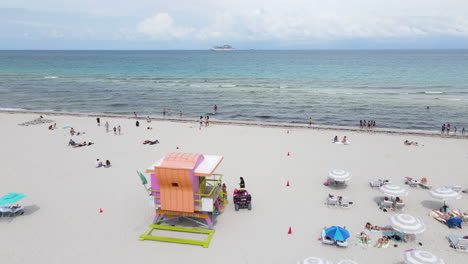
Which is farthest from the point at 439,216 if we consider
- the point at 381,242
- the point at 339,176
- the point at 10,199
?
the point at 10,199

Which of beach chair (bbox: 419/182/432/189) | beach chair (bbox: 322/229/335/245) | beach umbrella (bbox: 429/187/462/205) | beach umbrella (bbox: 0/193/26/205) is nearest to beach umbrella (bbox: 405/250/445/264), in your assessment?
beach chair (bbox: 322/229/335/245)

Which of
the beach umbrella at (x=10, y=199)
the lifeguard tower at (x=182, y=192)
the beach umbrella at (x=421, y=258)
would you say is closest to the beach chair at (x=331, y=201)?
the beach umbrella at (x=421, y=258)

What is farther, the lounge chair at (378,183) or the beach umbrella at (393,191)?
the lounge chair at (378,183)

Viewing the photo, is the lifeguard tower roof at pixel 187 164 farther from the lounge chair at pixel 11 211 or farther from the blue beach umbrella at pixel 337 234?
the lounge chair at pixel 11 211

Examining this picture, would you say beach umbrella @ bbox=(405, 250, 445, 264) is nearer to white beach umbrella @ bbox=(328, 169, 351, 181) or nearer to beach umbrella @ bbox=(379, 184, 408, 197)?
beach umbrella @ bbox=(379, 184, 408, 197)

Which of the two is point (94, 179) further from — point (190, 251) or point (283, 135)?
point (283, 135)

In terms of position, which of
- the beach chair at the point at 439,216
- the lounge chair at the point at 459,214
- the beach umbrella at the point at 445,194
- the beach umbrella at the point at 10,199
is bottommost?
the beach chair at the point at 439,216

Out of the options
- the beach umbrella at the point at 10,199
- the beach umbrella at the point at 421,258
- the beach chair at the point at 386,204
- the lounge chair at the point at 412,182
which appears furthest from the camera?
the lounge chair at the point at 412,182

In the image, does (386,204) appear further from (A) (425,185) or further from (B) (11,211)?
(B) (11,211)
